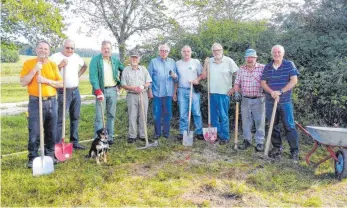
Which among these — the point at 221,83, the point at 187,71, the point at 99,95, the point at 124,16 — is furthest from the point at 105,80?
the point at 124,16

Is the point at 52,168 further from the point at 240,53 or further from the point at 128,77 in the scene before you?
the point at 240,53

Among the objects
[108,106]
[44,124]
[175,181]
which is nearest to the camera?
[175,181]

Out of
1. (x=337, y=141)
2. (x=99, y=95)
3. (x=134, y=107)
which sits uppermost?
(x=99, y=95)

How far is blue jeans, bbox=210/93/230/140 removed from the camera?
21.6ft

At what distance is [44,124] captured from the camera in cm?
520

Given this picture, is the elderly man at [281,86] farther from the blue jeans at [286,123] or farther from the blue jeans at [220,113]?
the blue jeans at [220,113]

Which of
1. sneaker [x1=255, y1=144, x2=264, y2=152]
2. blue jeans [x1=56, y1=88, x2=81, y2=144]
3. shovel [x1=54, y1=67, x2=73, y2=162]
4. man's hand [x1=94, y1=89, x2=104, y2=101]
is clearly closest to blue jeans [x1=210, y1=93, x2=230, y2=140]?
sneaker [x1=255, y1=144, x2=264, y2=152]

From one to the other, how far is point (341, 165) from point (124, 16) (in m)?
16.1

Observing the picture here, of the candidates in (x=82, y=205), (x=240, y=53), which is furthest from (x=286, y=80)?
(x=82, y=205)

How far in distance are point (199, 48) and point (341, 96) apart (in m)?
3.40

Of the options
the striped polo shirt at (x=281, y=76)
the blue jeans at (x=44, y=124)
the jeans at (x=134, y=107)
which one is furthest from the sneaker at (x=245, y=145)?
the blue jeans at (x=44, y=124)

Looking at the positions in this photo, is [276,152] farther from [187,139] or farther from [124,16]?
[124,16]

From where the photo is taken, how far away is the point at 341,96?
6945 mm

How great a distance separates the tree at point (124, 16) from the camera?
61.9 ft
